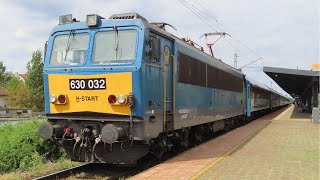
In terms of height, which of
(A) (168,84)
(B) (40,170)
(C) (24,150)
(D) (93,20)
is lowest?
(B) (40,170)

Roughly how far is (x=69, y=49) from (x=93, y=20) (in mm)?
904

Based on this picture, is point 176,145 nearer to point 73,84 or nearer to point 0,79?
point 73,84

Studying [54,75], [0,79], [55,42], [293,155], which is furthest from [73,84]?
[0,79]

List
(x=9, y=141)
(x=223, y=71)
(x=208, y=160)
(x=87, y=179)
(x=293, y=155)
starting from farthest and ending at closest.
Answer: (x=223, y=71), (x=9, y=141), (x=293, y=155), (x=208, y=160), (x=87, y=179)

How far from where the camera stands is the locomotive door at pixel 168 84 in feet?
33.7

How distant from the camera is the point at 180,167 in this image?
941cm

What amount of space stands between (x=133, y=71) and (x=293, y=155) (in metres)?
5.20

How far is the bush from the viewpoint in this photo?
39.5 feet

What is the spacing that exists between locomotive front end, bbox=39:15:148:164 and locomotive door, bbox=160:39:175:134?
46.8 inches

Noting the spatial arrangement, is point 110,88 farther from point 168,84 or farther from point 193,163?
point 193,163

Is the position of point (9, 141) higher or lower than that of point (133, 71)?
lower

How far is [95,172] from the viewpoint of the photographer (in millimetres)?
10438

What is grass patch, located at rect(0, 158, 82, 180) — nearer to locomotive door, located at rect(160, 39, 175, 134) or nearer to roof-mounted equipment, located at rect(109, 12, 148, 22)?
locomotive door, located at rect(160, 39, 175, 134)

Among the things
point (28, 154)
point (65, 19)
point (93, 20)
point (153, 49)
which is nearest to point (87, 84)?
point (93, 20)
